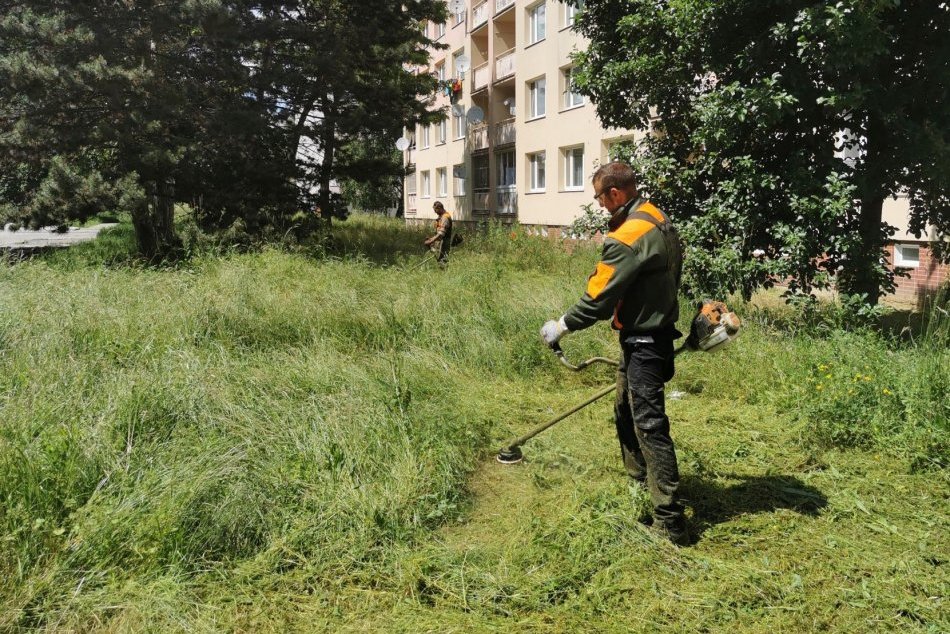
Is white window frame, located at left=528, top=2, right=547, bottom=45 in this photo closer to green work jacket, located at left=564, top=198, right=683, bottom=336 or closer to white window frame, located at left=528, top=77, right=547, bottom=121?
white window frame, located at left=528, top=77, right=547, bottom=121

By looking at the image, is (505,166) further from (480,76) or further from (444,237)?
(444,237)

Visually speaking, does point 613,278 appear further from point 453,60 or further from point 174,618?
point 453,60

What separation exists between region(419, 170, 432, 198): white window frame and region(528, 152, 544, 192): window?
42.0ft

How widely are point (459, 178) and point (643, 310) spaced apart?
98.5 ft

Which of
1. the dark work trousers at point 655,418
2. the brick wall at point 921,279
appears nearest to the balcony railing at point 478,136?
the brick wall at point 921,279

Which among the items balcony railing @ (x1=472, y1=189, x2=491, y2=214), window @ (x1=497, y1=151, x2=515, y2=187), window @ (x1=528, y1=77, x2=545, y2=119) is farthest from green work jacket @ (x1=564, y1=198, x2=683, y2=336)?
balcony railing @ (x1=472, y1=189, x2=491, y2=214)

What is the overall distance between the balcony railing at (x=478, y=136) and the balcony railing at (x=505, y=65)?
8.05ft

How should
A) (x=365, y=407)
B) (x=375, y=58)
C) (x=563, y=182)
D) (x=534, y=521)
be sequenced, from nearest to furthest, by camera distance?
(x=534, y=521) → (x=365, y=407) → (x=375, y=58) → (x=563, y=182)

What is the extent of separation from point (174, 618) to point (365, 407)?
2085mm

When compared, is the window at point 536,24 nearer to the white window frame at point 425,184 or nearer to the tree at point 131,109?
the tree at point 131,109

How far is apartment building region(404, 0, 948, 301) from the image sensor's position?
21.8 metres

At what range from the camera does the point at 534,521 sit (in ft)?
12.7

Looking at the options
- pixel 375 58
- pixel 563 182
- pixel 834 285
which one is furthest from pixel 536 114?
pixel 834 285

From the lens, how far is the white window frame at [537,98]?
79.5 ft
